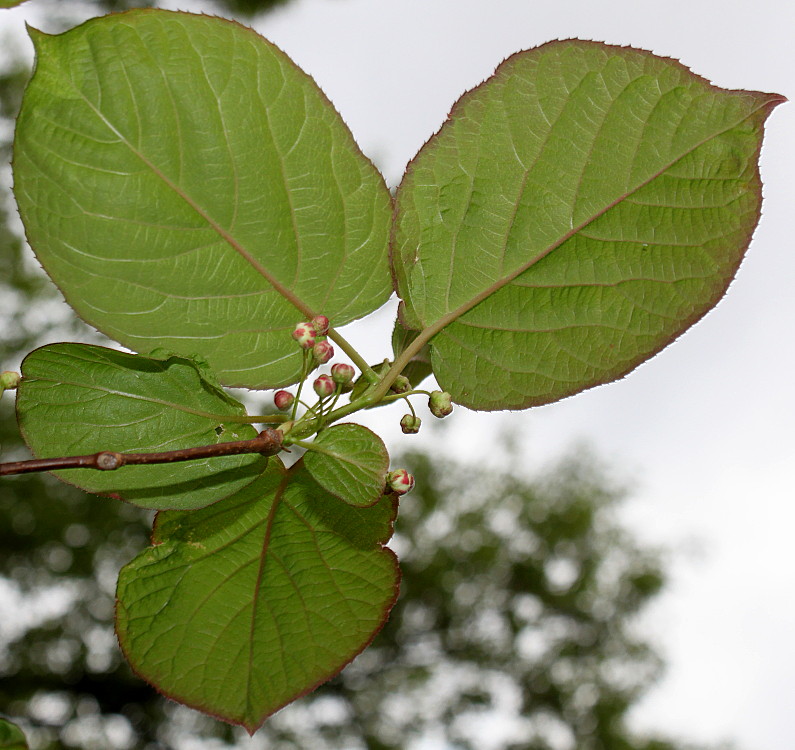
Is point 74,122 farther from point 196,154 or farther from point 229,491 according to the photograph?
point 229,491

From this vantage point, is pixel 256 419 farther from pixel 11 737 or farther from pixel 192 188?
pixel 11 737

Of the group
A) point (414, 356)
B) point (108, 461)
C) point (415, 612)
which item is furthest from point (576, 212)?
point (415, 612)

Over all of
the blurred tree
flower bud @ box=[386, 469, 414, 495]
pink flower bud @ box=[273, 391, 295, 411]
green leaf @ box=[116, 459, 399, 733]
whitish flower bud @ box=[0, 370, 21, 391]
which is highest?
whitish flower bud @ box=[0, 370, 21, 391]

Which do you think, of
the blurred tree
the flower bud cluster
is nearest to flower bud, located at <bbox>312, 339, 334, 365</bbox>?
the flower bud cluster

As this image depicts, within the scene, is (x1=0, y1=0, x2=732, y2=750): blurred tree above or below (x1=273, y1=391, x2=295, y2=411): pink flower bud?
below

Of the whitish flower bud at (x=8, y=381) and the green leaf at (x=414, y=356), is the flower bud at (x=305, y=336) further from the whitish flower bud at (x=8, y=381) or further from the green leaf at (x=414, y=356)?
the whitish flower bud at (x=8, y=381)

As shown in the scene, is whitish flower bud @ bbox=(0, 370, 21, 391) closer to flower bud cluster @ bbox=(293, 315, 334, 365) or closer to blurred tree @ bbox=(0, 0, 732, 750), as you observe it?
flower bud cluster @ bbox=(293, 315, 334, 365)

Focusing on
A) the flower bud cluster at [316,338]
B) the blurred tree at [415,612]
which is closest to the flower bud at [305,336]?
the flower bud cluster at [316,338]
